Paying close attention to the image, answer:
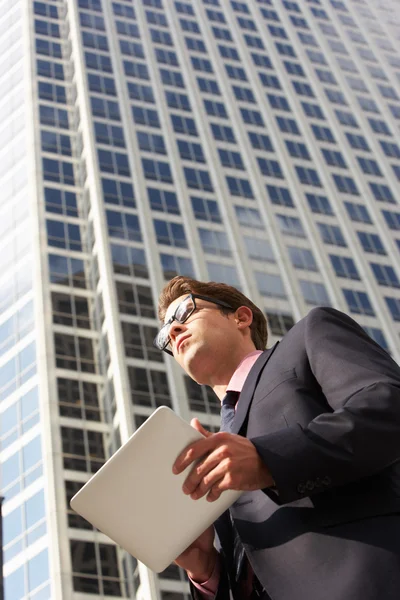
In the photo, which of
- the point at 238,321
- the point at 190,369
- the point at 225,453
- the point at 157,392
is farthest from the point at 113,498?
the point at 157,392

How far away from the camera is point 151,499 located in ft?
11.5

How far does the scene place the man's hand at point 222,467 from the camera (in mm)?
3223

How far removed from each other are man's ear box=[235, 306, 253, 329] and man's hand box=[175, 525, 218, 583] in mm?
1192

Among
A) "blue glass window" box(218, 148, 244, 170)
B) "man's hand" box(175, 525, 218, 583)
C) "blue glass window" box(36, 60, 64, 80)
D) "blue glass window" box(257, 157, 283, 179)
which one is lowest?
"blue glass window" box(257, 157, 283, 179)

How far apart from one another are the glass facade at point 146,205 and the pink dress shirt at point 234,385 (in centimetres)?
4135

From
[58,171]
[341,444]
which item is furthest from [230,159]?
[341,444]

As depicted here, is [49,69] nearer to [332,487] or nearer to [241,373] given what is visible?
[241,373]

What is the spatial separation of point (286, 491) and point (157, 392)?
49.4m

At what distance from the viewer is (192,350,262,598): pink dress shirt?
4.06 m

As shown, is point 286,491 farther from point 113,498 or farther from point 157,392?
point 157,392

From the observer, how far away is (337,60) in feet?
285

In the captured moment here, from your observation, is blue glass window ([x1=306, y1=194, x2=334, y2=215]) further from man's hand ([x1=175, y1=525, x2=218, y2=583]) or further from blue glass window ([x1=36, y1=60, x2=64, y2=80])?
man's hand ([x1=175, y1=525, x2=218, y2=583])

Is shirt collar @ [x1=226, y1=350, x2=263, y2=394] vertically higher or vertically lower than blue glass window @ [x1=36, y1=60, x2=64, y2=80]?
higher

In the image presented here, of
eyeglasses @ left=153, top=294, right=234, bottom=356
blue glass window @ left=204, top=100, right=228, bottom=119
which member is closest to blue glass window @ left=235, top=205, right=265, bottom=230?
blue glass window @ left=204, top=100, right=228, bottom=119
